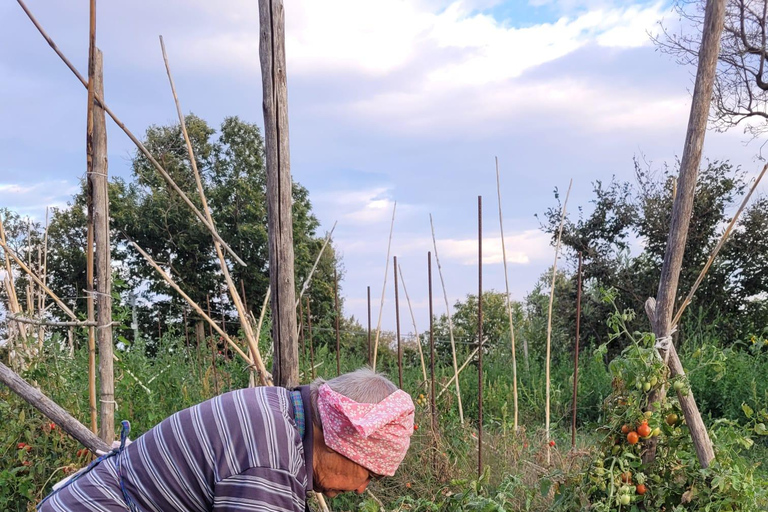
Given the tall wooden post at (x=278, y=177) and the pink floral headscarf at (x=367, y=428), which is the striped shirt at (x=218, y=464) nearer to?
the pink floral headscarf at (x=367, y=428)

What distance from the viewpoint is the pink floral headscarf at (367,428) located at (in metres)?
1.39

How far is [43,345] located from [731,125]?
348 inches

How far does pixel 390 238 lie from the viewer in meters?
3.93

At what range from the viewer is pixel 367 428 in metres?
1.37

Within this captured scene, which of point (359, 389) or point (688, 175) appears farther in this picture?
point (688, 175)

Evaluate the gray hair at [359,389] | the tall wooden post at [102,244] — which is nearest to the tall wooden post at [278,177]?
the tall wooden post at [102,244]

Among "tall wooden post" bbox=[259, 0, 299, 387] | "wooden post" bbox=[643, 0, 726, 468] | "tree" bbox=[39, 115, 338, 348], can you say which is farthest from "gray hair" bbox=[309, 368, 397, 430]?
"tree" bbox=[39, 115, 338, 348]

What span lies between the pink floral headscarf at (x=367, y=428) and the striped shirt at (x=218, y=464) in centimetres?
6

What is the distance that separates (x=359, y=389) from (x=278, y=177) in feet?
3.96

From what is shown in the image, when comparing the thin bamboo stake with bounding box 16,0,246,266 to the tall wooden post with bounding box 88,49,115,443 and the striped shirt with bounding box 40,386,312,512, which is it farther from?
the striped shirt with bounding box 40,386,312,512

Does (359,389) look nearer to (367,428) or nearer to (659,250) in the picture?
(367,428)

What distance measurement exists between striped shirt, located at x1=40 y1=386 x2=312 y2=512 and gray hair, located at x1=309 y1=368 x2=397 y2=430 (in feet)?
0.06

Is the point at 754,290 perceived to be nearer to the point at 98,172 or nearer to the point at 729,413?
the point at 729,413

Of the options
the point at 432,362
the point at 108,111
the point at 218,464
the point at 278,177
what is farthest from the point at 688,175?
the point at 108,111
